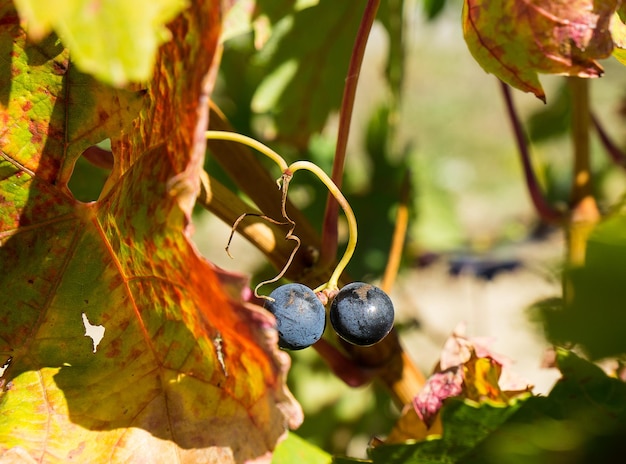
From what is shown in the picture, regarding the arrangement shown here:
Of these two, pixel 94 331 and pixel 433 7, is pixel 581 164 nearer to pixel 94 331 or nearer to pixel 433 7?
pixel 433 7

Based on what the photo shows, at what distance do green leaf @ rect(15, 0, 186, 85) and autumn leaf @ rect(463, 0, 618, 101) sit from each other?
23 centimetres

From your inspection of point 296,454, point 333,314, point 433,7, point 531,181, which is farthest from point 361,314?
point 433,7

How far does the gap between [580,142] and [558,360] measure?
1.69ft

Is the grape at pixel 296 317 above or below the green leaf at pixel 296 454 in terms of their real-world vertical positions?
above

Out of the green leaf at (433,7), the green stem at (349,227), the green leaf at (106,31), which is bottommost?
the green leaf at (433,7)

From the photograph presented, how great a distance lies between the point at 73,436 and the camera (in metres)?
0.52

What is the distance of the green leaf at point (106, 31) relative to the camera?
0.33m

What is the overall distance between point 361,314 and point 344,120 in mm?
145

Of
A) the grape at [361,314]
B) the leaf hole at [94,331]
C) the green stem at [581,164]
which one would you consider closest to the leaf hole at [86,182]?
the leaf hole at [94,331]

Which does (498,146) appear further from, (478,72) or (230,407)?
(230,407)

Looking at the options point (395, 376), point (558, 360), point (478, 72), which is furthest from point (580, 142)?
point (478, 72)

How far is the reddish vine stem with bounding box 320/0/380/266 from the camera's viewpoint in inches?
21.0

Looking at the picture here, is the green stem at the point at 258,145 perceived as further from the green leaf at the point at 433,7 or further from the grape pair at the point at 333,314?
the green leaf at the point at 433,7

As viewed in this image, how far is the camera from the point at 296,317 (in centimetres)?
49
